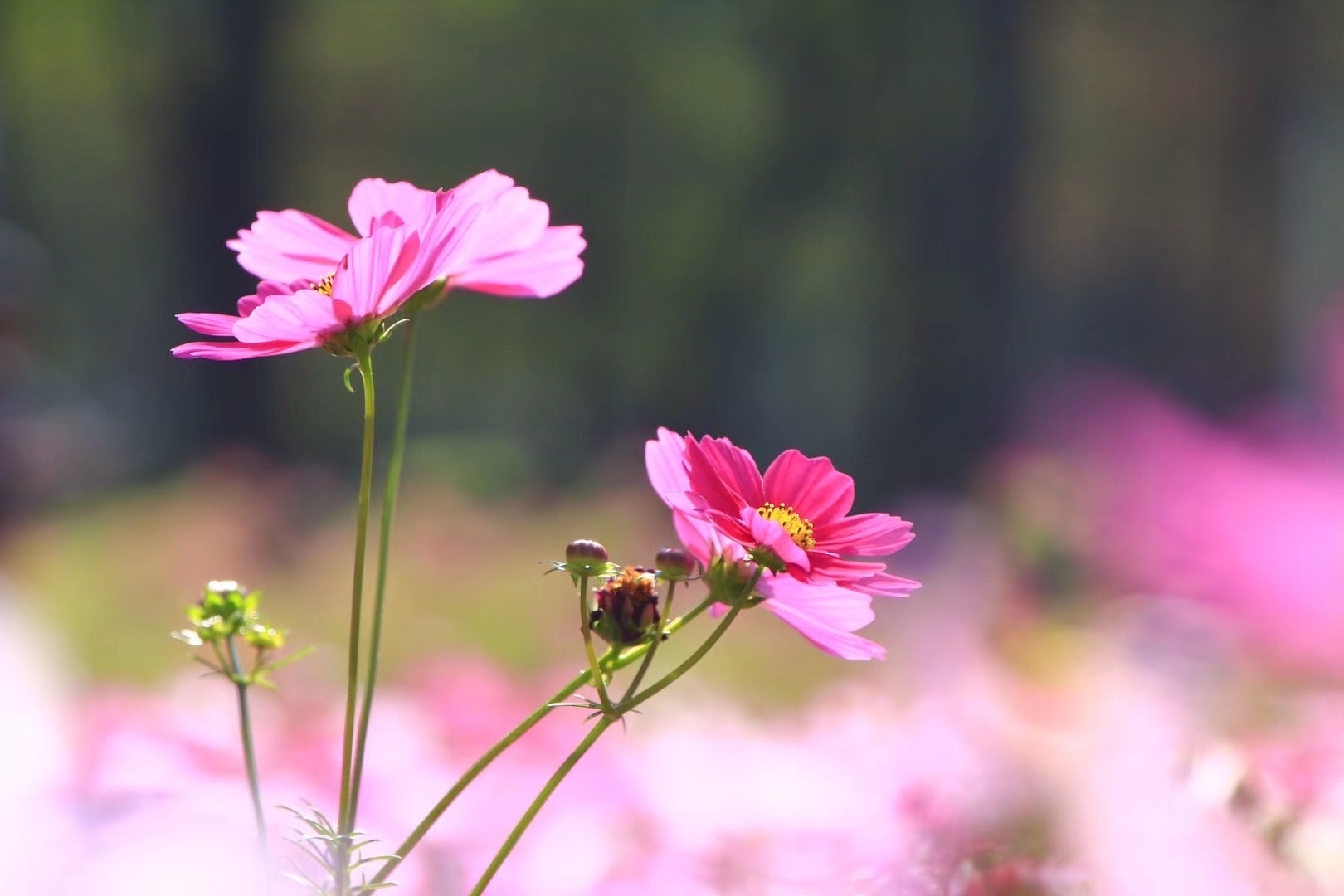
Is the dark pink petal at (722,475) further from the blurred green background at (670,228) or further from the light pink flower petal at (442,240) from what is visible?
the blurred green background at (670,228)

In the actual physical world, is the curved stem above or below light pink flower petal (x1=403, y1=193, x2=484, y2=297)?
below

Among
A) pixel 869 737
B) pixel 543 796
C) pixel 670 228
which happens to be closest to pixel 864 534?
pixel 543 796

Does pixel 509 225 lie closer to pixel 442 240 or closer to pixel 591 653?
pixel 442 240

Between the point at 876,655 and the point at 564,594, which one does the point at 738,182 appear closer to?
the point at 564,594

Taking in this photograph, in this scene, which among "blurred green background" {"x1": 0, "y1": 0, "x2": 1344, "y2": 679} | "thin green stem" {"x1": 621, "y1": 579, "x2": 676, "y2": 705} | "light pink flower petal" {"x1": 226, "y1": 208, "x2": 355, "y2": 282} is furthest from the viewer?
"blurred green background" {"x1": 0, "y1": 0, "x2": 1344, "y2": 679}

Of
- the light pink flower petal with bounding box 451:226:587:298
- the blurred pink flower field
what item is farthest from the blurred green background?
the light pink flower petal with bounding box 451:226:587:298

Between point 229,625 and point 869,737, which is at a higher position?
point 869,737

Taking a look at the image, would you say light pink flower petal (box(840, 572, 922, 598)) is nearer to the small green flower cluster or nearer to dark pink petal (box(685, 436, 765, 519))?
dark pink petal (box(685, 436, 765, 519))
